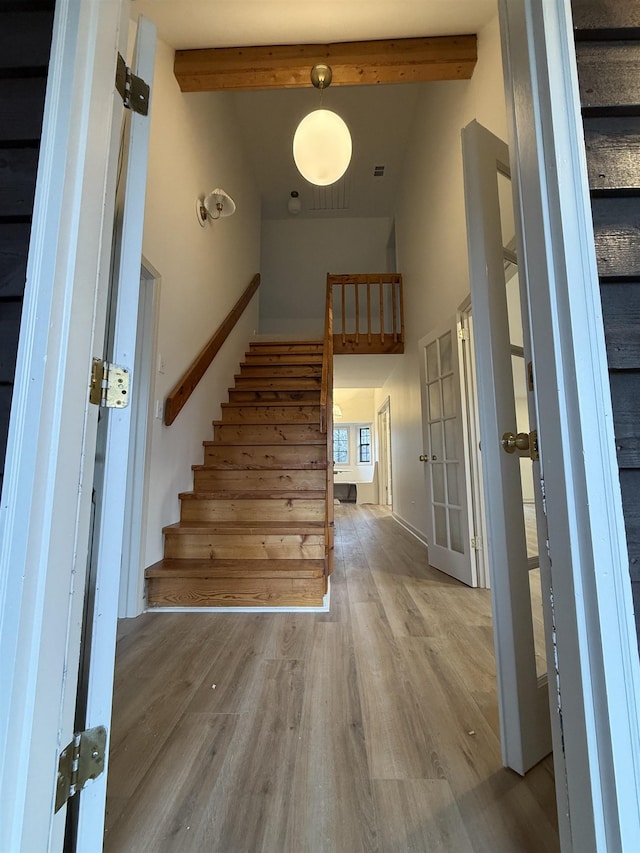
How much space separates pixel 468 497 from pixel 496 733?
1.63m

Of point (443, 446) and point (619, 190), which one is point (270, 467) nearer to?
point (443, 446)

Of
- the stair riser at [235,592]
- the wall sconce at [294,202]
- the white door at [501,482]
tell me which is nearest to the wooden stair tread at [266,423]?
the stair riser at [235,592]

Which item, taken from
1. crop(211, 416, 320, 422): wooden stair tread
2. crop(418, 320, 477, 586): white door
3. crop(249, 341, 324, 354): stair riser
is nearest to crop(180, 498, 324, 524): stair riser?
crop(211, 416, 320, 422): wooden stair tread

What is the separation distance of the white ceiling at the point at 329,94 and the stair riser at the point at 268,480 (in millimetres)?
2877

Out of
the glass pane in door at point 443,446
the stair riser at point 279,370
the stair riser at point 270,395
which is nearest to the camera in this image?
the glass pane in door at point 443,446

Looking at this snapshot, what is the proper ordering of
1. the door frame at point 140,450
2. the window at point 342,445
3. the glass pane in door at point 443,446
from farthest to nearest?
the window at point 342,445 < the glass pane in door at point 443,446 < the door frame at point 140,450

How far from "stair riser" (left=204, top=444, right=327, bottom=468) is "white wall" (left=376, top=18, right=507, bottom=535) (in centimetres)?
136

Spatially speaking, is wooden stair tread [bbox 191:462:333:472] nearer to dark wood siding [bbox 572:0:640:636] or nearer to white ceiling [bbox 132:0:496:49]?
dark wood siding [bbox 572:0:640:636]

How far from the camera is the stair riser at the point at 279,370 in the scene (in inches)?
170

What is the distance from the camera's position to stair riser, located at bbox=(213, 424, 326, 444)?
10.6ft

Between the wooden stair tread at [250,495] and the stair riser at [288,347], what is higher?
the stair riser at [288,347]

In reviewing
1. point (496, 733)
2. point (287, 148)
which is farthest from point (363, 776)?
point (287, 148)

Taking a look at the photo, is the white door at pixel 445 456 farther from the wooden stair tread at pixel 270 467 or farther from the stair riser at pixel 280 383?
the stair riser at pixel 280 383

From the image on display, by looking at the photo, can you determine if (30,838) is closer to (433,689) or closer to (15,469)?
(15,469)
